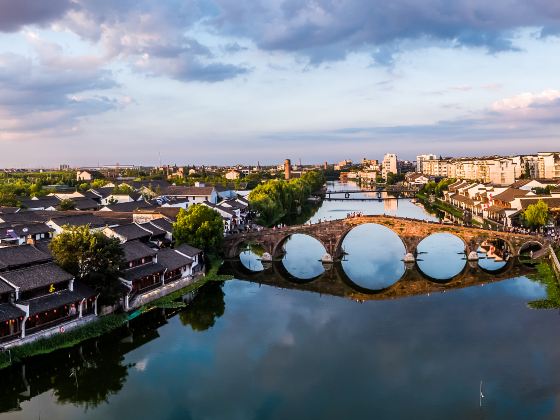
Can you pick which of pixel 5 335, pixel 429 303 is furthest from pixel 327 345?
pixel 5 335

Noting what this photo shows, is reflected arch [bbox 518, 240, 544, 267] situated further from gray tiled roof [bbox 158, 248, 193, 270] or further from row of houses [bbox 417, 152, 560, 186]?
row of houses [bbox 417, 152, 560, 186]

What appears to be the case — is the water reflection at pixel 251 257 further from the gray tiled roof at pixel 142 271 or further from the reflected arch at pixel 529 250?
the reflected arch at pixel 529 250

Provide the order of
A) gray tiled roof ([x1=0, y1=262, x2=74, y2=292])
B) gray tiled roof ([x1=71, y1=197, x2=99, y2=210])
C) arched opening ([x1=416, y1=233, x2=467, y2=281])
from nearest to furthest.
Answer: gray tiled roof ([x1=0, y1=262, x2=74, y2=292]), arched opening ([x1=416, y1=233, x2=467, y2=281]), gray tiled roof ([x1=71, y1=197, x2=99, y2=210])

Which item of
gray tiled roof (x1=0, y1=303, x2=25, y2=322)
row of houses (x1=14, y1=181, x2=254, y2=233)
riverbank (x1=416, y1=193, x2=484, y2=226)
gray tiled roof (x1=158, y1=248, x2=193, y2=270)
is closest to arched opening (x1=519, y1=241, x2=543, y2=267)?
riverbank (x1=416, y1=193, x2=484, y2=226)

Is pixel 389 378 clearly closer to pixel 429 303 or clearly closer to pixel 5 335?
pixel 429 303

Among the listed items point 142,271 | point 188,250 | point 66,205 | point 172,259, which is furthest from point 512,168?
point 142,271

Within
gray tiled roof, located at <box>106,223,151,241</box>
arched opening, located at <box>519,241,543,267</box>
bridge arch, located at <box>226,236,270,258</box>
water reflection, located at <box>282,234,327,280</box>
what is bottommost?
water reflection, located at <box>282,234,327,280</box>

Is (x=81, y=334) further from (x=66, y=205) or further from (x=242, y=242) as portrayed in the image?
(x=66, y=205)
